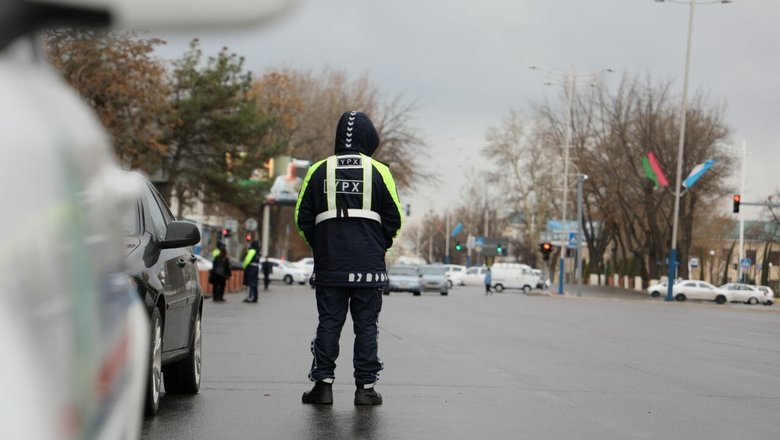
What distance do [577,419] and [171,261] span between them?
9.01 feet

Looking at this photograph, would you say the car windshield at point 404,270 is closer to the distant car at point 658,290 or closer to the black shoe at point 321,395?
the distant car at point 658,290

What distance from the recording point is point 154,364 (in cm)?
736

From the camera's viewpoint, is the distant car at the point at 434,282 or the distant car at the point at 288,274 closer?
the distant car at the point at 434,282

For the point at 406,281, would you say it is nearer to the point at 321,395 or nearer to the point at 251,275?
the point at 251,275

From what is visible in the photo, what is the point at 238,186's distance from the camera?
6184cm

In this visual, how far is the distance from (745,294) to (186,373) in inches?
2844

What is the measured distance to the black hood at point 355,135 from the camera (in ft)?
28.4

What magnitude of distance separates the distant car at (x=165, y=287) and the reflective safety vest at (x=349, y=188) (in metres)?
0.98

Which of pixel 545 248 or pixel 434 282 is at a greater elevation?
pixel 545 248

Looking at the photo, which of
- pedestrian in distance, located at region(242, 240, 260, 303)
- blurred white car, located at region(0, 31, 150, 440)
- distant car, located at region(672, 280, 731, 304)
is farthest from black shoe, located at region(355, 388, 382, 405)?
distant car, located at region(672, 280, 731, 304)

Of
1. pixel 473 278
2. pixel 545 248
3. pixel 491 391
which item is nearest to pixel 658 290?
pixel 545 248

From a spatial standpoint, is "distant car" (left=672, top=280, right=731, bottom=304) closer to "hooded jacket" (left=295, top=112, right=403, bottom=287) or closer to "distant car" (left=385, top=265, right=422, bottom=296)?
"distant car" (left=385, top=265, right=422, bottom=296)

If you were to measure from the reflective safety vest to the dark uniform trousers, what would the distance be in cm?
48

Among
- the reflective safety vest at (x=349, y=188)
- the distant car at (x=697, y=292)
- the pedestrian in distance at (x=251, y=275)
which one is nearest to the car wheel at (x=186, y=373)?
the reflective safety vest at (x=349, y=188)
